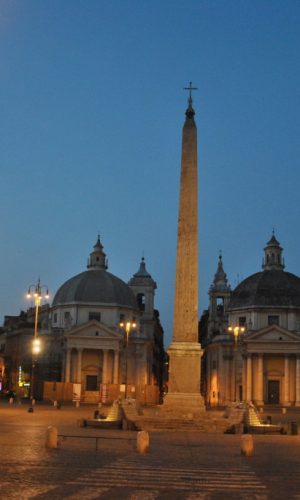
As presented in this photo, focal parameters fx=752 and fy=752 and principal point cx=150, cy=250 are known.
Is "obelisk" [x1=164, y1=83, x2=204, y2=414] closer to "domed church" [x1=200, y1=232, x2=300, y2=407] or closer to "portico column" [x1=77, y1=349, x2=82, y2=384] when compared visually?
"domed church" [x1=200, y1=232, x2=300, y2=407]

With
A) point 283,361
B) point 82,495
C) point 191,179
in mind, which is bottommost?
point 82,495

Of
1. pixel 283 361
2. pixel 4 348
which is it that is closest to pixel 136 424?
pixel 283 361

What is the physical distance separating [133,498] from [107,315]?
73.4 meters

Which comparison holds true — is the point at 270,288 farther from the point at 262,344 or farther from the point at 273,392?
the point at 273,392

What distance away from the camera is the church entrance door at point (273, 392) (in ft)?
262

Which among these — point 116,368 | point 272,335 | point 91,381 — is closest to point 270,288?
point 272,335

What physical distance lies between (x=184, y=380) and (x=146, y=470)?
14.6m

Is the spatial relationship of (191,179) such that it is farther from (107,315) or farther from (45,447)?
(107,315)

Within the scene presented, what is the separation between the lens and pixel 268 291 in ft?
281

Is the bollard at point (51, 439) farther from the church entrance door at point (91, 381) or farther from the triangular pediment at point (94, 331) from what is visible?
the church entrance door at point (91, 381)

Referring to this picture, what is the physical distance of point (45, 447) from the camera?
21641 mm

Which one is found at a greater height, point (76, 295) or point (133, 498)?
point (76, 295)

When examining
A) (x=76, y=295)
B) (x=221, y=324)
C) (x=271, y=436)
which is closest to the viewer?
(x=271, y=436)

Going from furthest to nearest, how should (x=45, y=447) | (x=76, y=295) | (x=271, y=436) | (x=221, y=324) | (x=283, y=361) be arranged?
(x=221, y=324) < (x=76, y=295) < (x=283, y=361) < (x=271, y=436) < (x=45, y=447)
